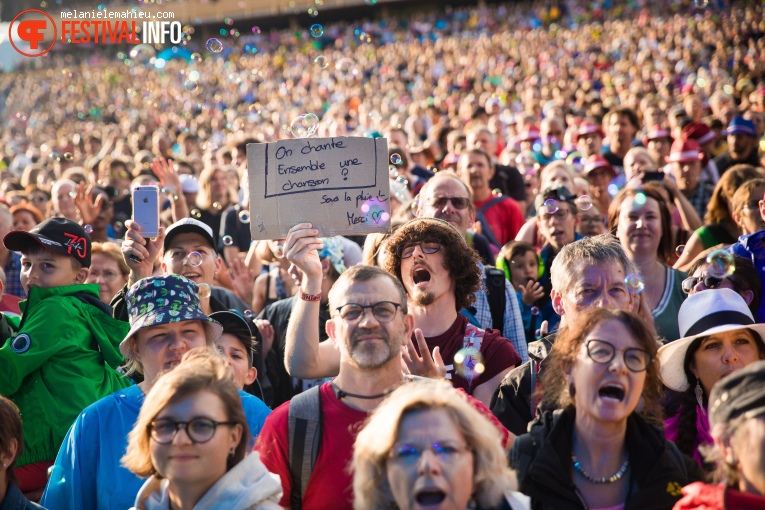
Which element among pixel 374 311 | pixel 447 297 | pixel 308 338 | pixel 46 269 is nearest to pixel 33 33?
pixel 46 269

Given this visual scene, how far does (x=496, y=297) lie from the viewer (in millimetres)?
4867

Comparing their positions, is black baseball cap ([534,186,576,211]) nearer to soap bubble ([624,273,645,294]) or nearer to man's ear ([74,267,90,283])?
soap bubble ([624,273,645,294])

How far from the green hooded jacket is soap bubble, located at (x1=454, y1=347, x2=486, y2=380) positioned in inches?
62.0

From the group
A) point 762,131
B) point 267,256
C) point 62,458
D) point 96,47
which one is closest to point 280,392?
point 267,256

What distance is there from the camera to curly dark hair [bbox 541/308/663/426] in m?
3.16

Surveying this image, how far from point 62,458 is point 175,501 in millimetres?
870

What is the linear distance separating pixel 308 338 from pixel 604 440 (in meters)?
1.27

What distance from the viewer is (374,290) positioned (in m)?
3.41

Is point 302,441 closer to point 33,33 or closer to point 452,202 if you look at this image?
point 452,202

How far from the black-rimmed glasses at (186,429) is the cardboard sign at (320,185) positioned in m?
1.33

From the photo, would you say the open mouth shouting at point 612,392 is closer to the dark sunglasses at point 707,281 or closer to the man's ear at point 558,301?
the man's ear at point 558,301

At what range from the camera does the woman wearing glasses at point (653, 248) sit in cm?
492

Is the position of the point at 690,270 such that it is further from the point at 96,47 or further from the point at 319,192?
the point at 96,47

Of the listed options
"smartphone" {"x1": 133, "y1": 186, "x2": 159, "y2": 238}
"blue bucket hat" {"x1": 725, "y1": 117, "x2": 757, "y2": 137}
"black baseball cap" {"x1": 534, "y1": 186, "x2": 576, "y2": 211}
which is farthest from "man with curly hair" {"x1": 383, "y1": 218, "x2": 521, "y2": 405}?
"blue bucket hat" {"x1": 725, "y1": 117, "x2": 757, "y2": 137}
